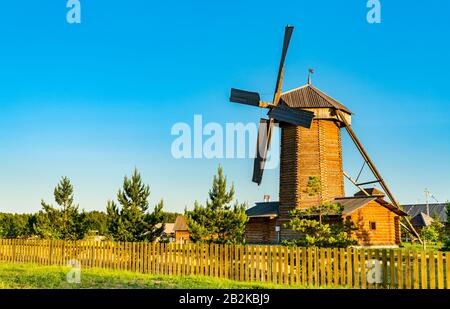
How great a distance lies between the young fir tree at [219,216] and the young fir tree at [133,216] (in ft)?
8.65

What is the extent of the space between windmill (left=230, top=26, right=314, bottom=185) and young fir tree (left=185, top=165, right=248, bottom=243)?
24.5 feet

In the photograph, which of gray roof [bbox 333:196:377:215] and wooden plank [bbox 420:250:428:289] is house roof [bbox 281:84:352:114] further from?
wooden plank [bbox 420:250:428:289]

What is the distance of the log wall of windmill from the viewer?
88.2ft

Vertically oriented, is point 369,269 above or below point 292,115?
below

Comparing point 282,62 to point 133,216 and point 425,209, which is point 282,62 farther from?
point 425,209

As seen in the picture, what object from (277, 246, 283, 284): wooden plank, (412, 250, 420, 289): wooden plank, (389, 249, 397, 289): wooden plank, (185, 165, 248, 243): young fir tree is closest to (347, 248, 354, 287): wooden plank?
(389, 249, 397, 289): wooden plank

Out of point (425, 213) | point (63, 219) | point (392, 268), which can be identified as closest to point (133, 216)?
point (63, 219)

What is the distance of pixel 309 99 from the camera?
→ 92.3 feet

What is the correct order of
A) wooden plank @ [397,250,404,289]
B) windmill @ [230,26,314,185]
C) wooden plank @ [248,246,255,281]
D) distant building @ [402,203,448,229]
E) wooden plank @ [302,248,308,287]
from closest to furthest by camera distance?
1. wooden plank @ [397,250,404,289]
2. wooden plank @ [302,248,308,287]
3. wooden plank @ [248,246,255,281]
4. windmill @ [230,26,314,185]
5. distant building @ [402,203,448,229]

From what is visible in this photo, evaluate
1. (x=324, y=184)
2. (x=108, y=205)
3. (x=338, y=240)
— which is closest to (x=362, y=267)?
(x=338, y=240)

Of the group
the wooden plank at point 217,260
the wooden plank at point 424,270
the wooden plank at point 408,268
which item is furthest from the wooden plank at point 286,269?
the wooden plank at point 424,270

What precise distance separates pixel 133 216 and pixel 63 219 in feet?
25.4

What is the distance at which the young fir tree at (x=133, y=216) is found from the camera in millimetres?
20844

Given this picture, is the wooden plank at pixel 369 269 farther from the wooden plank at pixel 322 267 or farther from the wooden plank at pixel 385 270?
the wooden plank at pixel 322 267
